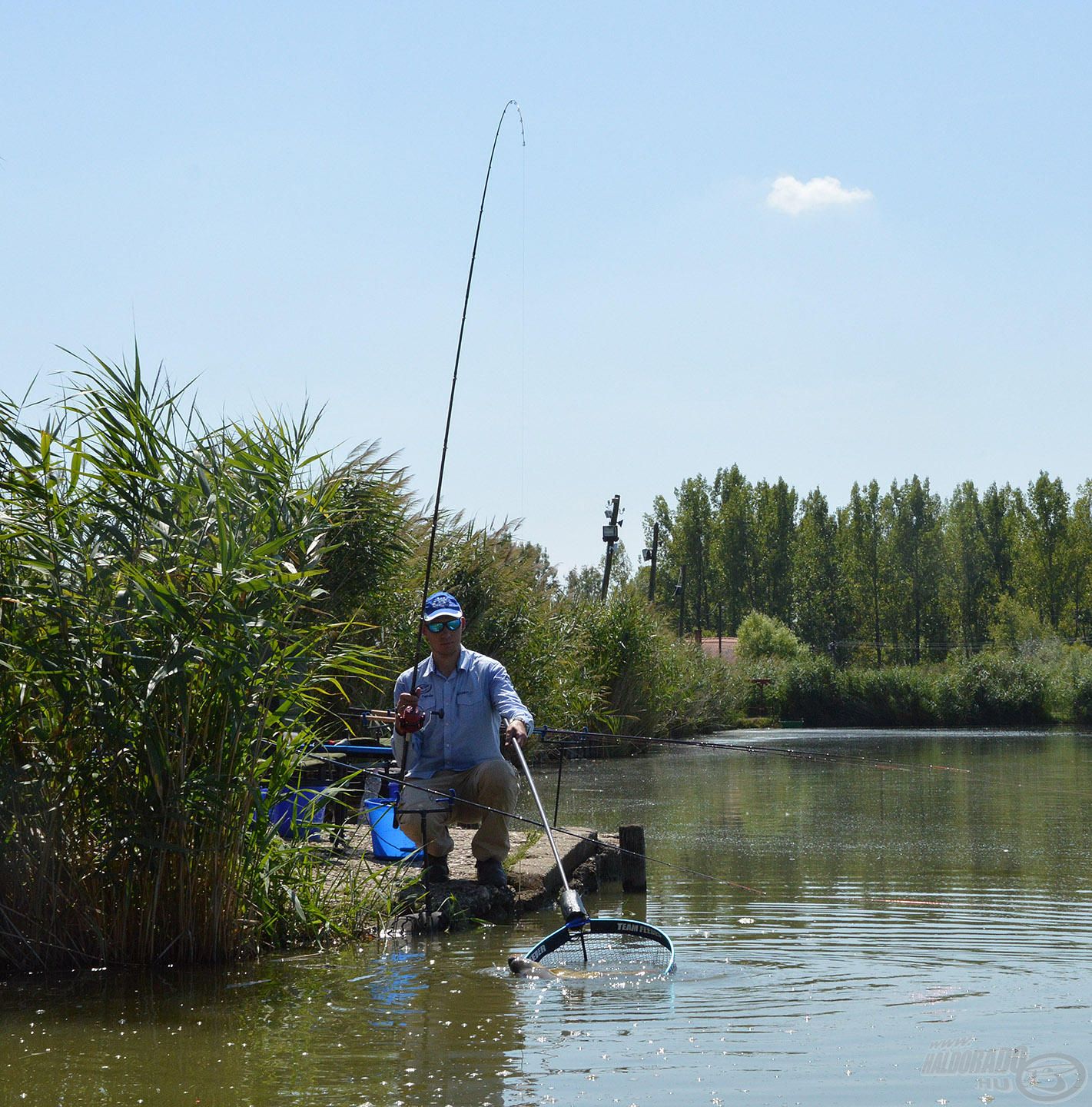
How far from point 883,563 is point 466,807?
67.1m

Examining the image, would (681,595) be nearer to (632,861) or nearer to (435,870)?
(632,861)

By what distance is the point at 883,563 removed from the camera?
7150 centimetres

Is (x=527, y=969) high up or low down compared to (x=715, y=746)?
down

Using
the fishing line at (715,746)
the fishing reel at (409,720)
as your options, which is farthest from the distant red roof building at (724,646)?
the fishing reel at (409,720)

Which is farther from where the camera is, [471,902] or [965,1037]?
[471,902]

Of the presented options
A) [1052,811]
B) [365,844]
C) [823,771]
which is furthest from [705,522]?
[365,844]

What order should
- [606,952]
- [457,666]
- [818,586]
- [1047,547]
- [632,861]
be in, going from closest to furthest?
[606,952], [457,666], [632,861], [1047,547], [818,586]

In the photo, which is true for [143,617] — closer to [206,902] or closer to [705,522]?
[206,902]

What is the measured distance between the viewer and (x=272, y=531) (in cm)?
580

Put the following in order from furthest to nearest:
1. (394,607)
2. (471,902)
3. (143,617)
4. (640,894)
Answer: (394,607) → (640,894) → (471,902) → (143,617)

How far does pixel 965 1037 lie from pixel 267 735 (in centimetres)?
298

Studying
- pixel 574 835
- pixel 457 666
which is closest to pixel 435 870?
pixel 574 835

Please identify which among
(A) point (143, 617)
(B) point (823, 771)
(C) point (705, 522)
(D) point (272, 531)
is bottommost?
(B) point (823, 771)

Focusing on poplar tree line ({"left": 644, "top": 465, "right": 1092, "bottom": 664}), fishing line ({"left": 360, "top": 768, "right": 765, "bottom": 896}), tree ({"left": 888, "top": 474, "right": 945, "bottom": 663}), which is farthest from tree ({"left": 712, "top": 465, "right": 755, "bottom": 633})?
fishing line ({"left": 360, "top": 768, "right": 765, "bottom": 896})
